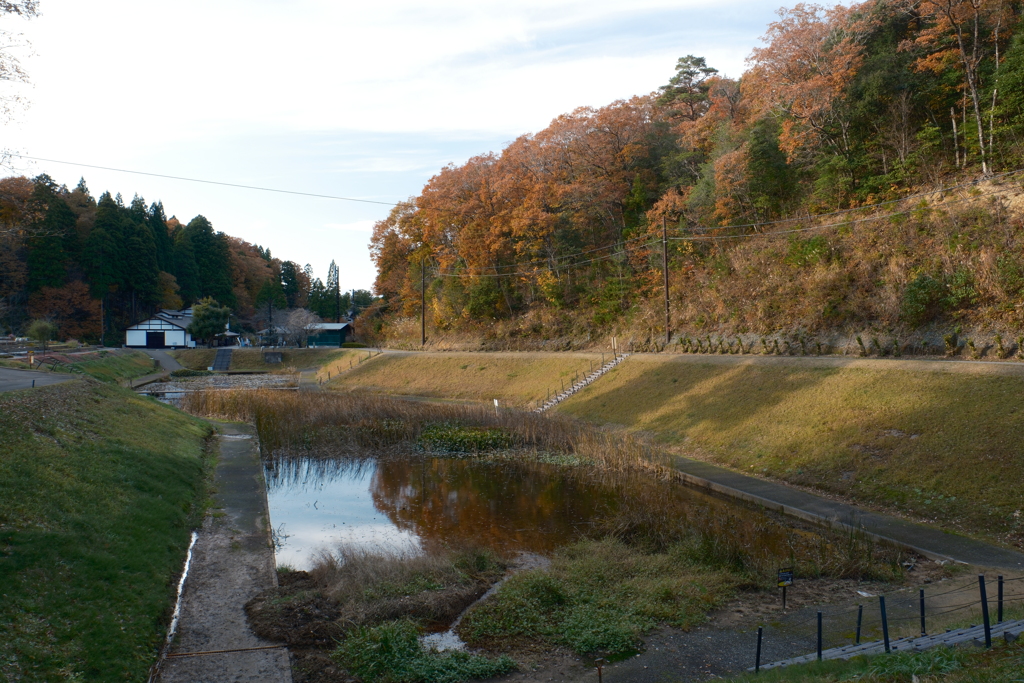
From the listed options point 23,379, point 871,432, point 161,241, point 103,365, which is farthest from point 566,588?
point 161,241

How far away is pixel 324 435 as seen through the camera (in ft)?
75.9

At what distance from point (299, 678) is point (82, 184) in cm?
9140

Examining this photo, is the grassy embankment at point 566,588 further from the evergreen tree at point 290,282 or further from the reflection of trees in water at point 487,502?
the evergreen tree at point 290,282

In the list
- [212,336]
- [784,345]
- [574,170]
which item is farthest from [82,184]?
[784,345]

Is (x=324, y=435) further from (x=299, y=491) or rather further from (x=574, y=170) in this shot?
(x=574, y=170)

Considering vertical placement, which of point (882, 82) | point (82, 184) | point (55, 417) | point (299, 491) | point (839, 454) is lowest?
point (299, 491)

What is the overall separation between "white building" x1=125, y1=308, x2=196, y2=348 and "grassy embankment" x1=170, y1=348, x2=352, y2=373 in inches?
357

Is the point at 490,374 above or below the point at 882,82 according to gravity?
below

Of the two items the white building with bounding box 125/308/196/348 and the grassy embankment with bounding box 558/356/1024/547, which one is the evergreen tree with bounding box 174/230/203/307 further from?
the grassy embankment with bounding box 558/356/1024/547

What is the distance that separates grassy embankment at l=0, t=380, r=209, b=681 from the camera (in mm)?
6309

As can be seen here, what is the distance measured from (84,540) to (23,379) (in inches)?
636

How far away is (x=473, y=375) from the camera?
3584 centimetres

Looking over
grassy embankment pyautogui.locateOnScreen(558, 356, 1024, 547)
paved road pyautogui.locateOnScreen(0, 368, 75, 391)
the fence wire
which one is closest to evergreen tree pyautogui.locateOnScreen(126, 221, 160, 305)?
paved road pyautogui.locateOnScreen(0, 368, 75, 391)

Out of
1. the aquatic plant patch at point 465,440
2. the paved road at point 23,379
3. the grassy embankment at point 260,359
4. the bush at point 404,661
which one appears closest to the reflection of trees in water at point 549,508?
the aquatic plant patch at point 465,440
